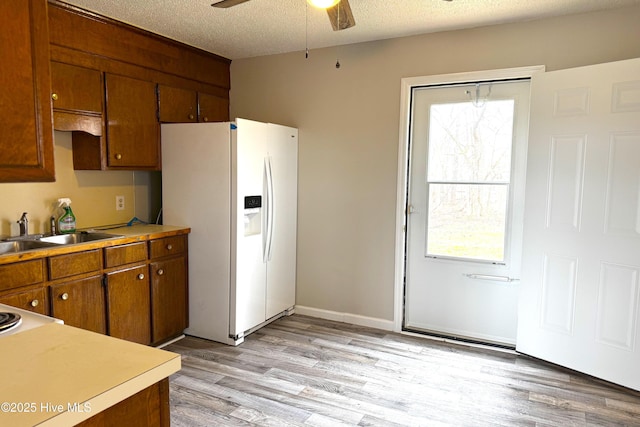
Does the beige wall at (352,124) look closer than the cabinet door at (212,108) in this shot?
Yes

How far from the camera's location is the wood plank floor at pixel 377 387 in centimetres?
248

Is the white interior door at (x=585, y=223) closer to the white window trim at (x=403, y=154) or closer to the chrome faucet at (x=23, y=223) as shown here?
the white window trim at (x=403, y=154)

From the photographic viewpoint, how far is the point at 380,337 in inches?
144

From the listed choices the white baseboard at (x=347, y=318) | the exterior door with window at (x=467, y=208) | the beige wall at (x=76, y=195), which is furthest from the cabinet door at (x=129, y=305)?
the exterior door with window at (x=467, y=208)

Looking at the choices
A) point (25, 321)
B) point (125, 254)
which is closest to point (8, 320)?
point (25, 321)

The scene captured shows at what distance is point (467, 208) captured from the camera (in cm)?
350

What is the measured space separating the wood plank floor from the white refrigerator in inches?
10.7

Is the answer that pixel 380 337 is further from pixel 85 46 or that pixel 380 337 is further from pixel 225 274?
pixel 85 46

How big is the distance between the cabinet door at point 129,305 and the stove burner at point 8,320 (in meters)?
1.52

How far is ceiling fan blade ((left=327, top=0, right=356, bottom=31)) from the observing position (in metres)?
2.27

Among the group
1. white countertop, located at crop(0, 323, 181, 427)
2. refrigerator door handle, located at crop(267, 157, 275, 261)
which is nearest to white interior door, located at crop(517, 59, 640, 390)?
refrigerator door handle, located at crop(267, 157, 275, 261)

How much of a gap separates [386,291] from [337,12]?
2.28 m

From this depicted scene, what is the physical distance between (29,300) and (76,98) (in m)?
1.34

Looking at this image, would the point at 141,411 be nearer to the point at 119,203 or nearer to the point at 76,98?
the point at 76,98
